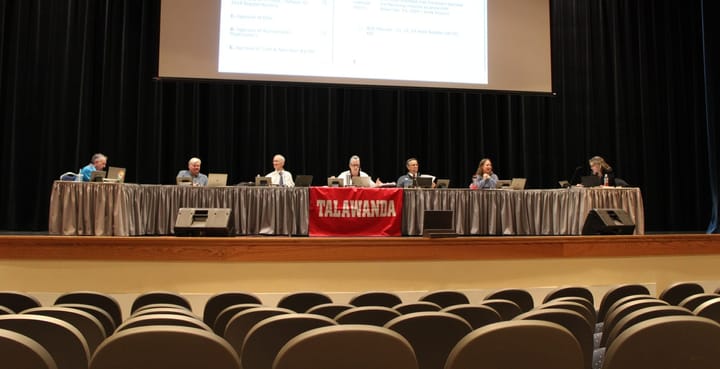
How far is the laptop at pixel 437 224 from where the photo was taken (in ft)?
15.1

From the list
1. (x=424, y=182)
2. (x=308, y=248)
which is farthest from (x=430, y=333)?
(x=424, y=182)

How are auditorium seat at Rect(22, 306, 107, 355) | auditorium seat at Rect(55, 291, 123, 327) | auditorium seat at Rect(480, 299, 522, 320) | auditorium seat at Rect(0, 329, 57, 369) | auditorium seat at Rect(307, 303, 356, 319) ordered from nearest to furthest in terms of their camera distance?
auditorium seat at Rect(0, 329, 57, 369)
auditorium seat at Rect(22, 306, 107, 355)
auditorium seat at Rect(307, 303, 356, 319)
auditorium seat at Rect(480, 299, 522, 320)
auditorium seat at Rect(55, 291, 123, 327)

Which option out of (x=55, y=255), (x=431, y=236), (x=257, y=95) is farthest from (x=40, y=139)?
(x=431, y=236)

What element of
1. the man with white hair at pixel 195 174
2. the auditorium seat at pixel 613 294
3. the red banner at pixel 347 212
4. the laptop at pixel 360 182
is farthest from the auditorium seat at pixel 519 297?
the man with white hair at pixel 195 174

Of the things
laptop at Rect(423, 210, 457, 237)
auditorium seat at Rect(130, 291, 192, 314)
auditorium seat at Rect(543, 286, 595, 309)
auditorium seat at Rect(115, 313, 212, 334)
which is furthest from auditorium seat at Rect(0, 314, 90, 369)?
laptop at Rect(423, 210, 457, 237)

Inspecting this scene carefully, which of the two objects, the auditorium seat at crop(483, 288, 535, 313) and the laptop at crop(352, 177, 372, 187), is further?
the laptop at crop(352, 177, 372, 187)

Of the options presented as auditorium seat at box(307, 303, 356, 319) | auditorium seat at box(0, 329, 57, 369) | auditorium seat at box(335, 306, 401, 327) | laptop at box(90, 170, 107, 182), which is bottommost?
auditorium seat at box(307, 303, 356, 319)

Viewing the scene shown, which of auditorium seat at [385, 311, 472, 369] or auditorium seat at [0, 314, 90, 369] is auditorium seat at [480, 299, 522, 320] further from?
auditorium seat at [0, 314, 90, 369]

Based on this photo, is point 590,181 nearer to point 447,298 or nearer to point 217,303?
point 447,298

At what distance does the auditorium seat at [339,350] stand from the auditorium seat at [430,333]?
0.37m

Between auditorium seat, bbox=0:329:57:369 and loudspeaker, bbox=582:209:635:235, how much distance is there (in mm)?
5338

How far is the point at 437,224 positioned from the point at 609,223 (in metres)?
1.98

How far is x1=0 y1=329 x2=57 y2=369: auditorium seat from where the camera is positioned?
1.13 meters

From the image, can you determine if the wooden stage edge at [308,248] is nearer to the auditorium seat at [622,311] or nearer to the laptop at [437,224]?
the laptop at [437,224]
